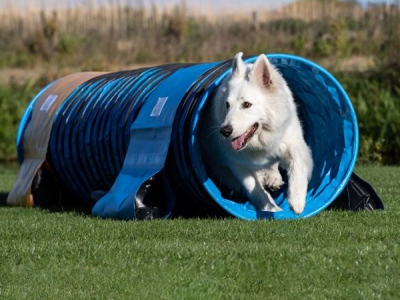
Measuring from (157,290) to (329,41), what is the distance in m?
20.2

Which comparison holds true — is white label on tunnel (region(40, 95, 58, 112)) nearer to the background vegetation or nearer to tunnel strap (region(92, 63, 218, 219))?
tunnel strap (region(92, 63, 218, 219))

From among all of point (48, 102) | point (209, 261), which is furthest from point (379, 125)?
point (209, 261)

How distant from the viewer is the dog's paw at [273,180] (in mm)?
8219

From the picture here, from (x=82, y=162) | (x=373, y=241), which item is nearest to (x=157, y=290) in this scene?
(x=373, y=241)

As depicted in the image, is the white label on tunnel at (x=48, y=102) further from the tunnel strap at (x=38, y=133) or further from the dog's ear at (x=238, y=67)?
the dog's ear at (x=238, y=67)

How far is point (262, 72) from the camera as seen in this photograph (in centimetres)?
752

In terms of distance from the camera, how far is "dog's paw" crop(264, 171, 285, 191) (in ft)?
27.0

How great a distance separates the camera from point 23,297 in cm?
532

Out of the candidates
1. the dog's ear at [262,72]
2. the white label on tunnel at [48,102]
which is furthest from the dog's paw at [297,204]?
the white label on tunnel at [48,102]

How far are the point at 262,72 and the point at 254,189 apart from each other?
1.14 m

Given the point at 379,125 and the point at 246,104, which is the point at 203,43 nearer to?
the point at 379,125

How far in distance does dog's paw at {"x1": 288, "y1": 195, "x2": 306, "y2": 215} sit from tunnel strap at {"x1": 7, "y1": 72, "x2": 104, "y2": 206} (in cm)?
401

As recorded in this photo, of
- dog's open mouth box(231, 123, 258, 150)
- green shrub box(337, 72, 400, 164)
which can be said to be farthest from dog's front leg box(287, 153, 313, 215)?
green shrub box(337, 72, 400, 164)

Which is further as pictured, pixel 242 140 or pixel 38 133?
pixel 38 133
